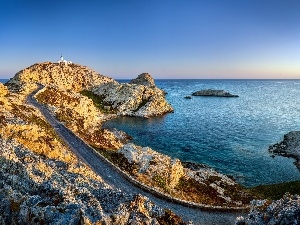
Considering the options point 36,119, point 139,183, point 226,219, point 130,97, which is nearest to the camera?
point 226,219

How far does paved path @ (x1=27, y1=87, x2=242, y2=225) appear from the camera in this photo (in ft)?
106

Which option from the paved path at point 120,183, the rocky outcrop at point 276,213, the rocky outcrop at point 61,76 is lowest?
the paved path at point 120,183

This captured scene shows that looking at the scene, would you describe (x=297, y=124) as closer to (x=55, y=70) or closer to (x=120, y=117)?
(x=120, y=117)

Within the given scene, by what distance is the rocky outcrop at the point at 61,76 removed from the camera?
120m

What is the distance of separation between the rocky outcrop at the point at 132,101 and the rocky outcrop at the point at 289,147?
4831cm

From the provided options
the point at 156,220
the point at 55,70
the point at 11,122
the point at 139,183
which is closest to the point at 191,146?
the point at 139,183

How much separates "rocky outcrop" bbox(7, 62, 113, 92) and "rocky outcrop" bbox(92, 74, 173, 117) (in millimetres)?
16207

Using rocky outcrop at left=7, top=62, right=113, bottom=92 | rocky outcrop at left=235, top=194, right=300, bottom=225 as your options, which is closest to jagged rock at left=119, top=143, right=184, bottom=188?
rocky outcrop at left=235, top=194, right=300, bottom=225

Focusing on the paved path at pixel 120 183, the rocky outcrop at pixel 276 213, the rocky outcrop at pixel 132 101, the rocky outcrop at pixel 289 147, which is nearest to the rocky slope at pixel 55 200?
the rocky outcrop at pixel 276 213

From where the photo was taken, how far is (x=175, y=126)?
9062 centimetres

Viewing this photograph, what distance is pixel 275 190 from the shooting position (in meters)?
46.0

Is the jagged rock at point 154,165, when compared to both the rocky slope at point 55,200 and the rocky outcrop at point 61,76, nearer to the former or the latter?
the rocky slope at point 55,200

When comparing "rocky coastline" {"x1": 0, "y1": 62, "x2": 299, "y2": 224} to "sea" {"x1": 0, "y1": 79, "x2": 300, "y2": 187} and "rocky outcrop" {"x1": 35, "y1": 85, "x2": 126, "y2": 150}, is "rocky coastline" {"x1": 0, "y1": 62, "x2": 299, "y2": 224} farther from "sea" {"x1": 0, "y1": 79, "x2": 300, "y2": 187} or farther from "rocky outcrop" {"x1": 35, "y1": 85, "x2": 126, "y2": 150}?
"sea" {"x1": 0, "y1": 79, "x2": 300, "y2": 187}

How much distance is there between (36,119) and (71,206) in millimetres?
40433
